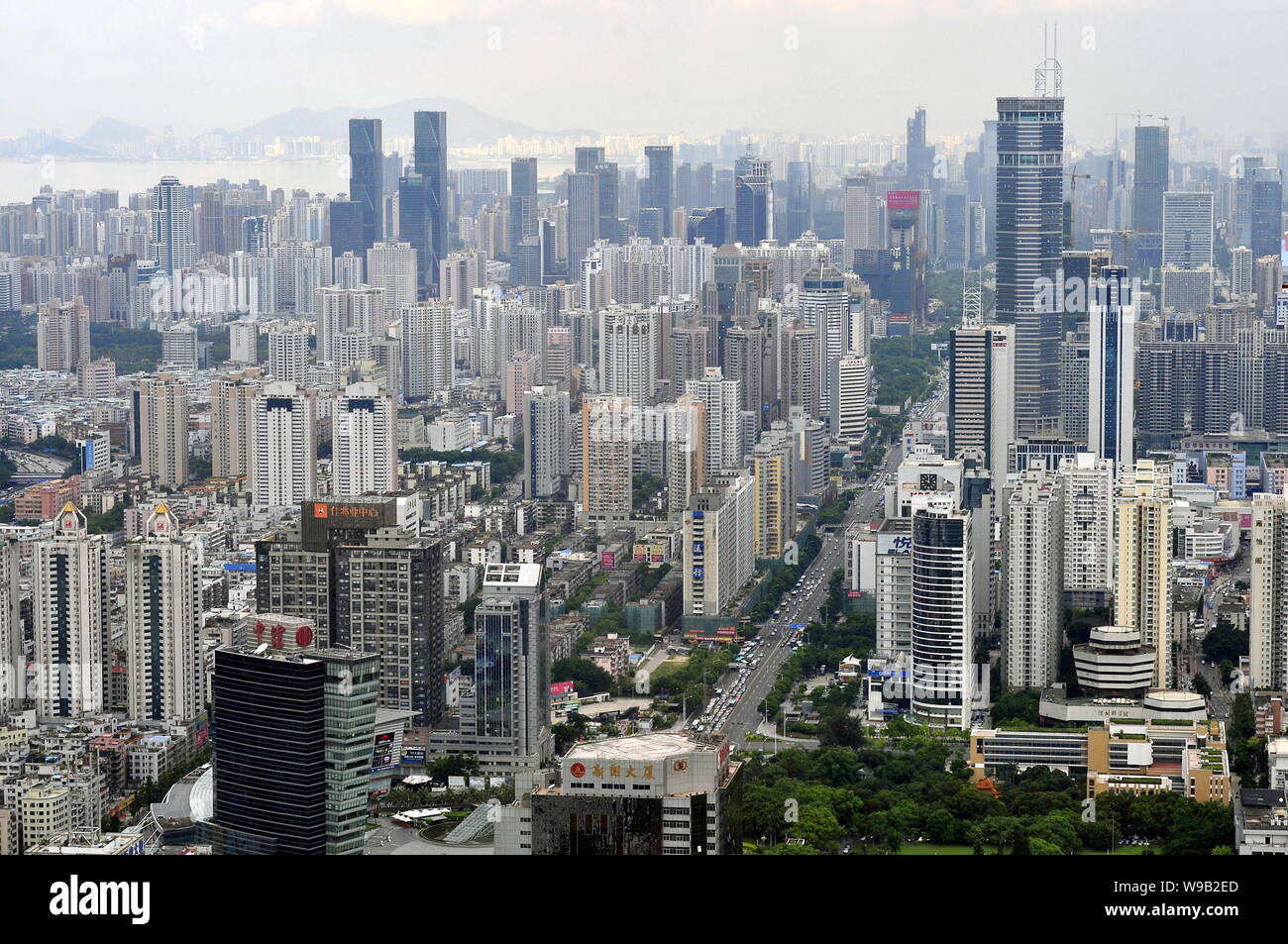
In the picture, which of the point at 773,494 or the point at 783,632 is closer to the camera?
the point at 783,632

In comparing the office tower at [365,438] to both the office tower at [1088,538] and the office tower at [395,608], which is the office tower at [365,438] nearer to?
the office tower at [395,608]

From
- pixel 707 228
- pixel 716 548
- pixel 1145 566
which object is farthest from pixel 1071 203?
pixel 1145 566

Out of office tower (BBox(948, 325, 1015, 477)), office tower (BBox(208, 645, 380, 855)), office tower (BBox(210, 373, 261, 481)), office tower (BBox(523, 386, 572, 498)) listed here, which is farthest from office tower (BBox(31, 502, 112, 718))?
office tower (BBox(948, 325, 1015, 477))

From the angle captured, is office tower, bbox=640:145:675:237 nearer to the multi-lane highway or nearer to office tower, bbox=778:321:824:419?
office tower, bbox=778:321:824:419

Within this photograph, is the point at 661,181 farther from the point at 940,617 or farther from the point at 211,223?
the point at 940,617
